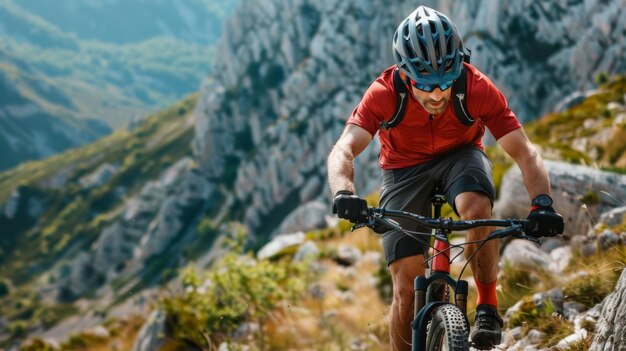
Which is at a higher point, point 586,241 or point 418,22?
point 418,22

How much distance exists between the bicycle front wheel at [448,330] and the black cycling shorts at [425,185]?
2.99ft

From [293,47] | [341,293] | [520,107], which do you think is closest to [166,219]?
[293,47]

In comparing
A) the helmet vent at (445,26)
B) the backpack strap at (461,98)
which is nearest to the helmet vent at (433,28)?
the helmet vent at (445,26)

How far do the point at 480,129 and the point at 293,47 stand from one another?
15072 centimetres

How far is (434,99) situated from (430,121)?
0.43 metres

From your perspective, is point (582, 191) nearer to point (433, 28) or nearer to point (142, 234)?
point (433, 28)

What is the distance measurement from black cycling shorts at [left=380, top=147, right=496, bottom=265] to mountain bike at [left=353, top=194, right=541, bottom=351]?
425 millimetres

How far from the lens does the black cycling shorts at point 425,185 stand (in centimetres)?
512

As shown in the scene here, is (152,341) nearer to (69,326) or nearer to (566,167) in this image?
(566,167)

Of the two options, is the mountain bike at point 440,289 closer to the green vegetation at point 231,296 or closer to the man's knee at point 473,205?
the man's knee at point 473,205

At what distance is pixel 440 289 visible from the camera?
482 centimetres

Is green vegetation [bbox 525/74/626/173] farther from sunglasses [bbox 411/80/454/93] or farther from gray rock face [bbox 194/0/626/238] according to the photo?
gray rock face [bbox 194/0/626/238]

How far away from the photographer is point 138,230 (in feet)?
639

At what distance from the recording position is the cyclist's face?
504 cm
